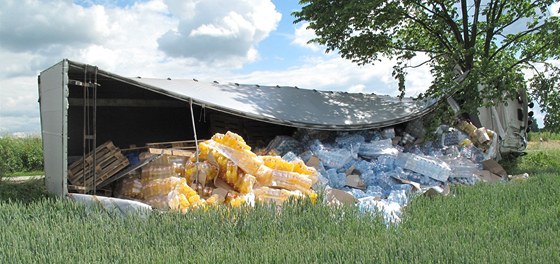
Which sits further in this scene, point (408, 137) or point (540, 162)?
point (540, 162)

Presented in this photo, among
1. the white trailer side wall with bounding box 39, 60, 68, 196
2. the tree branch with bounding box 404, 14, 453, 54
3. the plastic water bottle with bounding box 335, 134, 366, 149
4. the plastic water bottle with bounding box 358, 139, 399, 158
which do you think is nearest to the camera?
the white trailer side wall with bounding box 39, 60, 68, 196

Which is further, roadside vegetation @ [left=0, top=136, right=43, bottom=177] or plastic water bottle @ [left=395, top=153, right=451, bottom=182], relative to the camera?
roadside vegetation @ [left=0, top=136, right=43, bottom=177]

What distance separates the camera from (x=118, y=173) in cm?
914

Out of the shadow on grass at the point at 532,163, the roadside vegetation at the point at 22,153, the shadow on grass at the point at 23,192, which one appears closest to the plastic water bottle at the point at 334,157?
the shadow on grass at the point at 23,192

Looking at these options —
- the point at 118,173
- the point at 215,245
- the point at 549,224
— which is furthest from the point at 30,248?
the point at 549,224

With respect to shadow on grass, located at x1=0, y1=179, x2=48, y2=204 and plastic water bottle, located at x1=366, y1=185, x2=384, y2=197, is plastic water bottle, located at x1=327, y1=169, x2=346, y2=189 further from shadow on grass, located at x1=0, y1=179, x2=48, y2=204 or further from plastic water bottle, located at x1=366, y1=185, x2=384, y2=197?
shadow on grass, located at x1=0, y1=179, x2=48, y2=204

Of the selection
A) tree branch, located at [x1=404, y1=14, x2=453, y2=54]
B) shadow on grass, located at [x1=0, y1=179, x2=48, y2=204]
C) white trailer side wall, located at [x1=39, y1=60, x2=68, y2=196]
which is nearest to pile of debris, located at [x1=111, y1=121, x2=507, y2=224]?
white trailer side wall, located at [x1=39, y1=60, x2=68, y2=196]

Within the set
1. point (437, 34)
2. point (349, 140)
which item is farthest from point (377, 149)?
point (437, 34)

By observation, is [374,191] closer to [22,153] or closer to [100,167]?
[100,167]

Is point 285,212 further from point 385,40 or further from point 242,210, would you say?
point 385,40

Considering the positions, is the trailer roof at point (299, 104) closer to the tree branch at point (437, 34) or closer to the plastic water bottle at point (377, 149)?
the plastic water bottle at point (377, 149)

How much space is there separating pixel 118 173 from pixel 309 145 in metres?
4.24

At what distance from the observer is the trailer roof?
10.7 m

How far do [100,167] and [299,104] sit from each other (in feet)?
17.8
